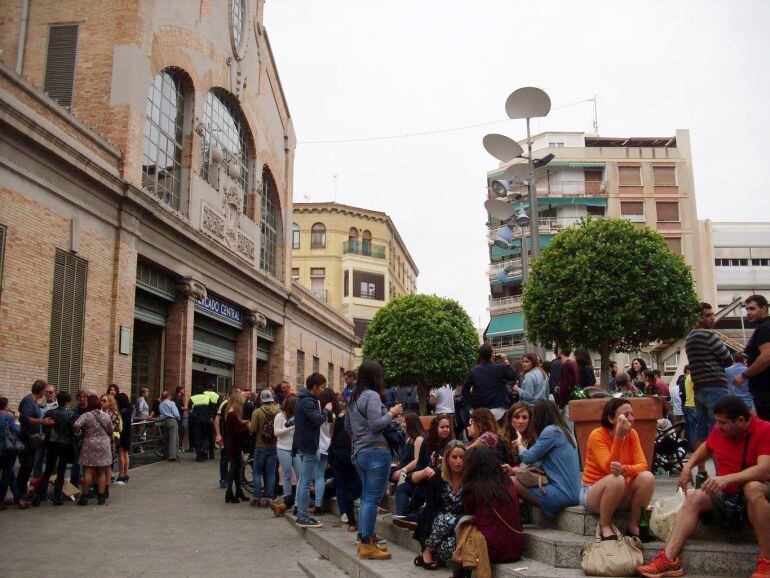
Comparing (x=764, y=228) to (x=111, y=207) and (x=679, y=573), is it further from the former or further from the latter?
(x=679, y=573)

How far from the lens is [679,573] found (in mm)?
5094

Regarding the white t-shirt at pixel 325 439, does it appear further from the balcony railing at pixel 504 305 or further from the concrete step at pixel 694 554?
the balcony railing at pixel 504 305

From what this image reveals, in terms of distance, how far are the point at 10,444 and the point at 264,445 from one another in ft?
11.5

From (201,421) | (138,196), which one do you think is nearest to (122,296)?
(138,196)

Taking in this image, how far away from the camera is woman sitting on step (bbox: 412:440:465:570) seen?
245 inches

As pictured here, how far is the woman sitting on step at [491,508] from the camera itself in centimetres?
576

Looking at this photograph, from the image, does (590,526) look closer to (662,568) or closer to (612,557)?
(612,557)

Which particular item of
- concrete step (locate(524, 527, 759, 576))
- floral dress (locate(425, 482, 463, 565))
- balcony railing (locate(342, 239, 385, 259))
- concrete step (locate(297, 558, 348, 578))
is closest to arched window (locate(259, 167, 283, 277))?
concrete step (locate(297, 558, 348, 578))

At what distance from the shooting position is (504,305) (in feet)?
156

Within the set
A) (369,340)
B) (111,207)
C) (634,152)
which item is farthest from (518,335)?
(111,207)

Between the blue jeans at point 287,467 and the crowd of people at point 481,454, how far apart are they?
0.09ft

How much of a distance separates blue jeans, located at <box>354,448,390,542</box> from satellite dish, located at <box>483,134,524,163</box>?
27.7 feet

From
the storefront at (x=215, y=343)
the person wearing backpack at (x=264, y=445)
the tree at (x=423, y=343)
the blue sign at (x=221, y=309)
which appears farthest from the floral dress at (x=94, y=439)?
the tree at (x=423, y=343)

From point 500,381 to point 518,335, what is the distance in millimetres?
37468
